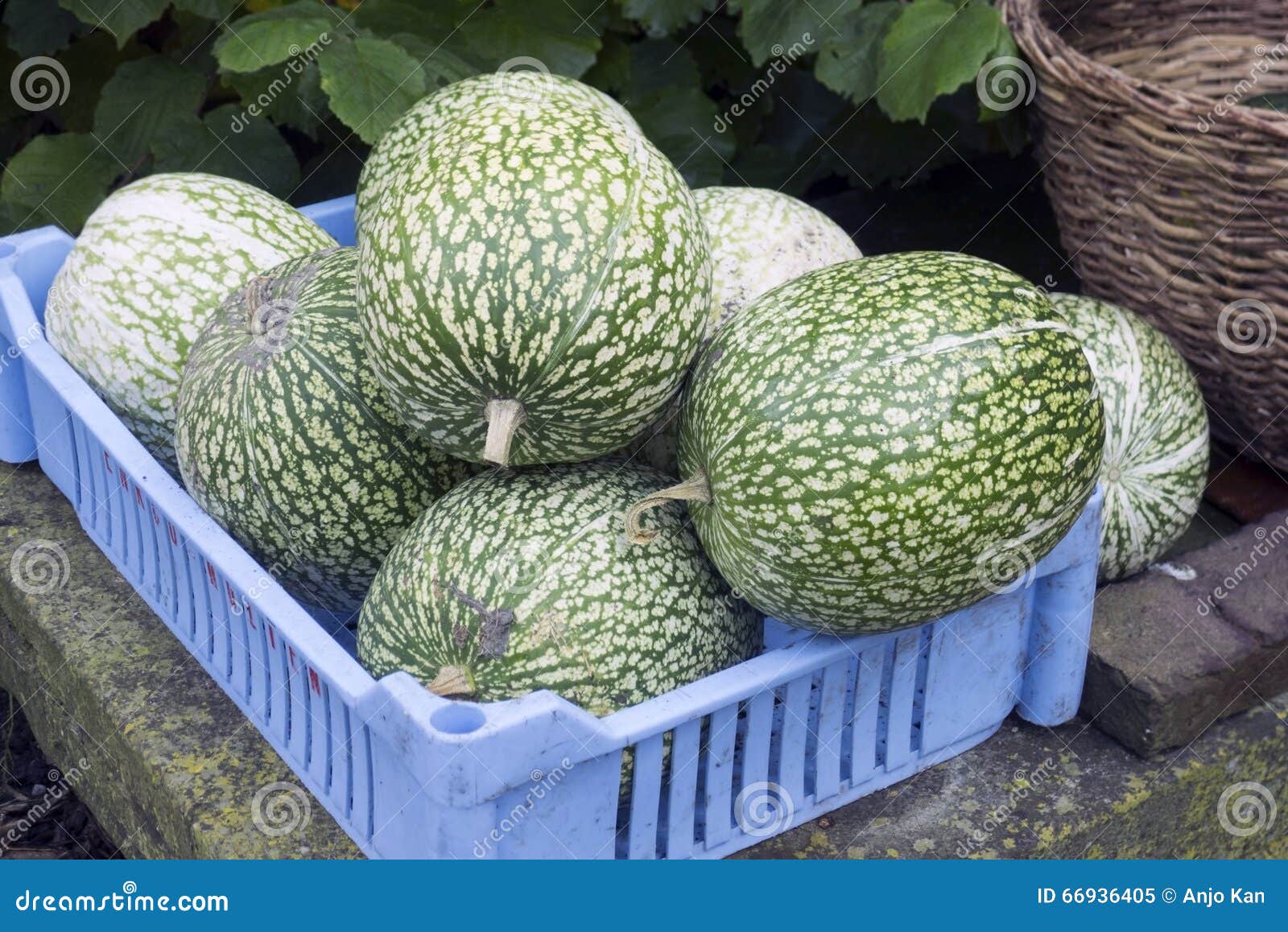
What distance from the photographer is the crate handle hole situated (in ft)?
5.01

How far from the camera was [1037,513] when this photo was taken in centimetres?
170

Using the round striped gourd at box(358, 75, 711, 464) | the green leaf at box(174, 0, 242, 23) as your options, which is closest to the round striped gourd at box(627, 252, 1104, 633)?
the round striped gourd at box(358, 75, 711, 464)

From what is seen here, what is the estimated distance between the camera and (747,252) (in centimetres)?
209

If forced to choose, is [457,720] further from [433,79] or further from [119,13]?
[119,13]

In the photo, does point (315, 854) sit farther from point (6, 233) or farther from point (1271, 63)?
point (1271, 63)

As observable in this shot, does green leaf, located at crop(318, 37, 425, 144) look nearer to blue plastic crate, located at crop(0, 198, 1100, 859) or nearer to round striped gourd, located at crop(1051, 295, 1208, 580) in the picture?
blue plastic crate, located at crop(0, 198, 1100, 859)

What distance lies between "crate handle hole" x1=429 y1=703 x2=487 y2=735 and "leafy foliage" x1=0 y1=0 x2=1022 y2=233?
4.42 feet

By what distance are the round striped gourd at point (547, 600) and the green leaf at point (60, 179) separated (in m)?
1.50

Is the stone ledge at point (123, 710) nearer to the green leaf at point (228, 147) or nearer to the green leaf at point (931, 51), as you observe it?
the green leaf at point (228, 147)

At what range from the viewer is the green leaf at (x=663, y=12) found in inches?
112

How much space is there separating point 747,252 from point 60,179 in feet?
5.48

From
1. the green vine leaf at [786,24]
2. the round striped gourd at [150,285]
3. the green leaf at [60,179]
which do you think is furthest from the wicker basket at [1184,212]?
the green leaf at [60,179]

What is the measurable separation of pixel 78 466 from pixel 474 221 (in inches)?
42.5

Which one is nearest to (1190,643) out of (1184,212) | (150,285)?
(1184,212)
